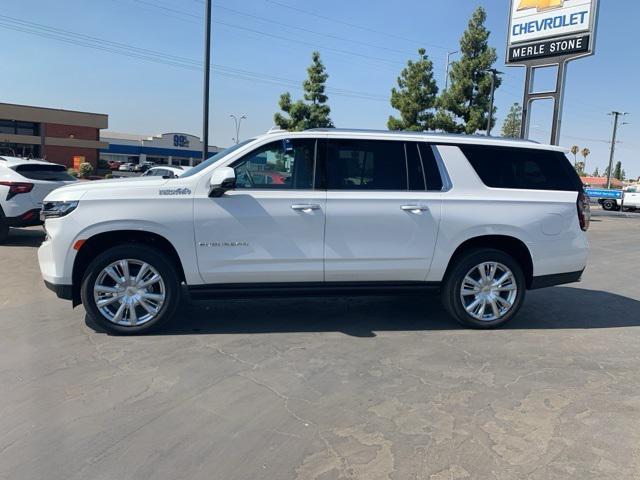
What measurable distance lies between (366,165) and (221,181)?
4.75 feet

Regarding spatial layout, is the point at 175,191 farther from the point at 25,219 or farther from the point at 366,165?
the point at 25,219

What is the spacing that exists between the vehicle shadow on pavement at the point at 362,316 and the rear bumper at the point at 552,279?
1.63 ft

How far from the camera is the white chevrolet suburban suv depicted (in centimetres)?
488

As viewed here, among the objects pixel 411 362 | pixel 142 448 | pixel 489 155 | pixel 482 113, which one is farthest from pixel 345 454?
pixel 482 113

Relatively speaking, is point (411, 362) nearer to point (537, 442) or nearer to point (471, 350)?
point (471, 350)

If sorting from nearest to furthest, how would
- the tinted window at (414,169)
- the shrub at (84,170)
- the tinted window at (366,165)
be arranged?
the tinted window at (366,165) < the tinted window at (414,169) < the shrub at (84,170)

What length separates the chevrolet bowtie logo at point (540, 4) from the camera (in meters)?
17.6

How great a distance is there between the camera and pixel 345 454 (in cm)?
307

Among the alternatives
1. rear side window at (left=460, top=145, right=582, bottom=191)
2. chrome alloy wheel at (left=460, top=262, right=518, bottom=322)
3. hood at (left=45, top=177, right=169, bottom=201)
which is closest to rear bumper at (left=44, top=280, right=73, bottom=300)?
hood at (left=45, top=177, right=169, bottom=201)

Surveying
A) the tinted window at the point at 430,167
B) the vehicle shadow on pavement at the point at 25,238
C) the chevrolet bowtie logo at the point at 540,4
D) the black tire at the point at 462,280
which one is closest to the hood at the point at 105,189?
the tinted window at the point at 430,167

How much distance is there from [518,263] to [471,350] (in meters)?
1.27

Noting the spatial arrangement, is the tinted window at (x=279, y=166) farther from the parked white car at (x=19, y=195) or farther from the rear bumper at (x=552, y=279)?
the parked white car at (x=19, y=195)

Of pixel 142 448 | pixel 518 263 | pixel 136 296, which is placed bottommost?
pixel 142 448

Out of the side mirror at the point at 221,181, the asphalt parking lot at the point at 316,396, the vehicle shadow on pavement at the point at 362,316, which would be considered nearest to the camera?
the asphalt parking lot at the point at 316,396
